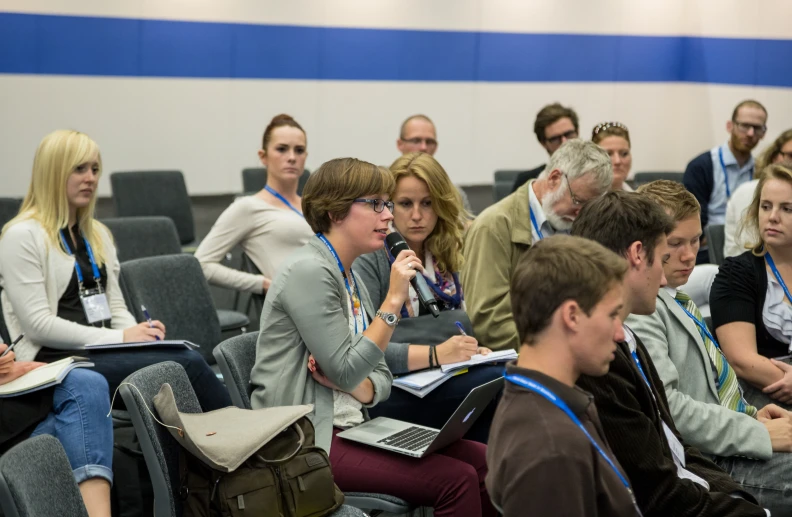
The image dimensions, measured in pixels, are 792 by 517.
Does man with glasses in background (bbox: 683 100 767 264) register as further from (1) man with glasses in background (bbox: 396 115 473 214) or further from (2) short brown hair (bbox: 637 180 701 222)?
(2) short brown hair (bbox: 637 180 701 222)

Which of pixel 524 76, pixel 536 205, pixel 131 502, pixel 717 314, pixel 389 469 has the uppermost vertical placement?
pixel 524 76

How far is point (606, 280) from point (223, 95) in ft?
20.6

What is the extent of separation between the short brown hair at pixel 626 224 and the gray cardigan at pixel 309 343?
0.72 m

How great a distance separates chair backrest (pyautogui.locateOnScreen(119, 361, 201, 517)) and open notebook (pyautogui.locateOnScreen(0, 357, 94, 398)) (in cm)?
69

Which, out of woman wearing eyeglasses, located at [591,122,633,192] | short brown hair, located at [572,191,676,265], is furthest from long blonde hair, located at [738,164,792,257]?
woman wearing eyeglasses, located at [591,122,633,192]

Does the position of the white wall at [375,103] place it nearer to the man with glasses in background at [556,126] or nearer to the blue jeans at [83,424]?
the man with glasses in background at [556,126]

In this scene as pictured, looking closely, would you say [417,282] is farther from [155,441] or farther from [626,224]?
[155,441]

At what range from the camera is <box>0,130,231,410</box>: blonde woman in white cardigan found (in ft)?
11.1

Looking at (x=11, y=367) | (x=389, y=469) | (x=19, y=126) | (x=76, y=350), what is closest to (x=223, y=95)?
(x=19, y=126)

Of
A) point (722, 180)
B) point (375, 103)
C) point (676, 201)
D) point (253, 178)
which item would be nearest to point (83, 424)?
point (676, 201)

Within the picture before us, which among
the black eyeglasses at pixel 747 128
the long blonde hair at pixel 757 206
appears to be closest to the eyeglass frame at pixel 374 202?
the long blonde hair at pixel 757 206

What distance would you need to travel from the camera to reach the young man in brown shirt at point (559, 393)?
1.52 m

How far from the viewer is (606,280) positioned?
1667 mm

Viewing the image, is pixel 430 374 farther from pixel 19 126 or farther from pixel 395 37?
pixel 395 37
